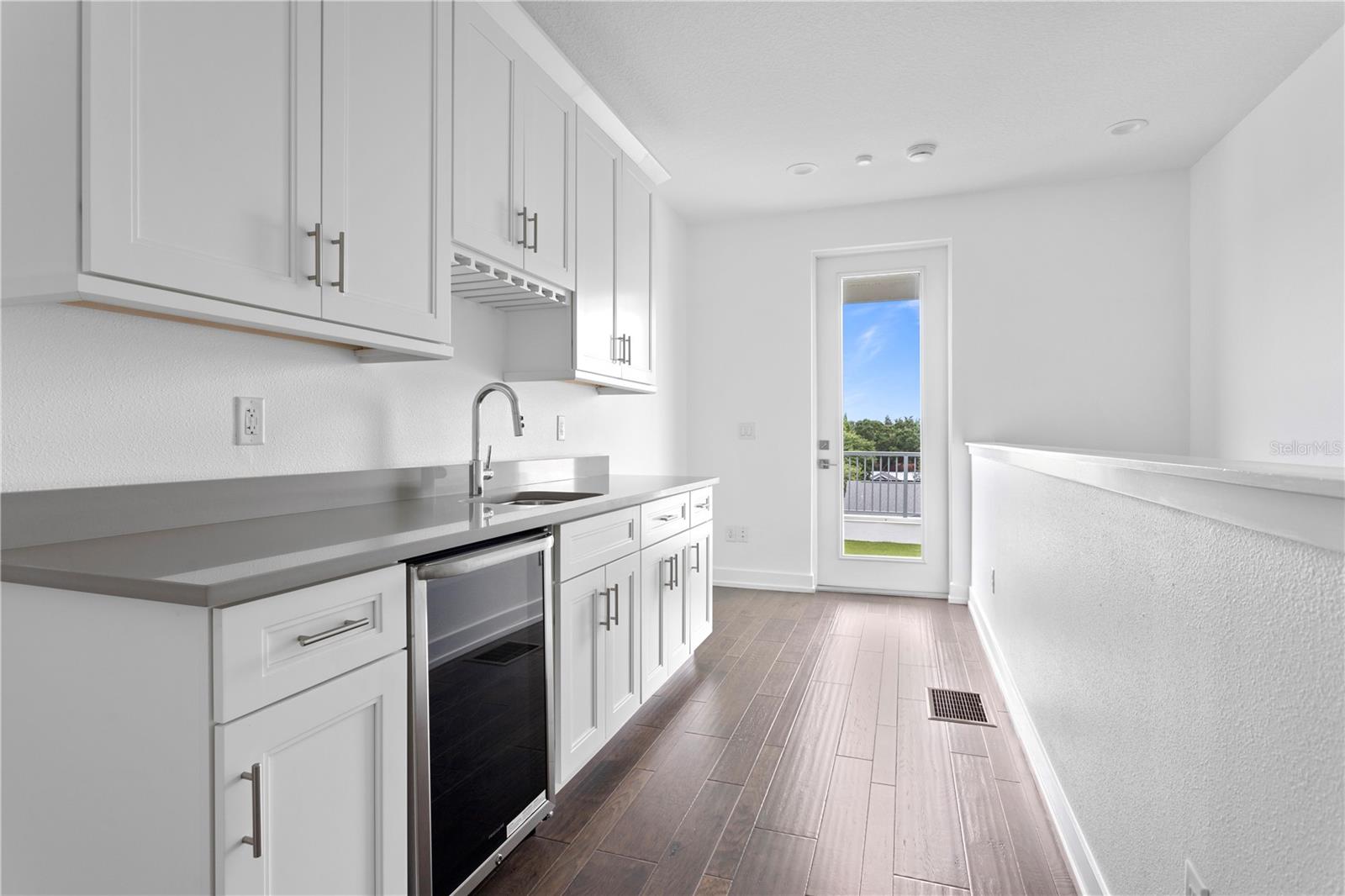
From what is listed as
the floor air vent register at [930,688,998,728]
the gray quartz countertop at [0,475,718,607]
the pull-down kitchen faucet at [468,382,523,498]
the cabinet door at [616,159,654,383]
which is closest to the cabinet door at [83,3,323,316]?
the gray quartz countertop at [0,475,718,607]

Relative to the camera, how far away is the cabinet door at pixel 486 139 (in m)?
1.89

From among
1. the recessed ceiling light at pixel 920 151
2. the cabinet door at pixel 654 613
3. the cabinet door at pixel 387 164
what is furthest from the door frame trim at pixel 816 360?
the cabinet door at pixel 387 164

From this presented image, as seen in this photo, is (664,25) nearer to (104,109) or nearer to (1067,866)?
(104,109)

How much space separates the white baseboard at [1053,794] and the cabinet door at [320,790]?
58.0 inches

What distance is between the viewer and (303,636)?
1059mm

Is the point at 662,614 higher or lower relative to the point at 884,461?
lower

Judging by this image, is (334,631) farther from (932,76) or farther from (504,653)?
(932,76)

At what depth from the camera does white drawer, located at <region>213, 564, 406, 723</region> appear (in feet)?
3.09

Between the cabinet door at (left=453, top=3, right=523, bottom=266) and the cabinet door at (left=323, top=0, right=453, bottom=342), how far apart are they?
58 mm

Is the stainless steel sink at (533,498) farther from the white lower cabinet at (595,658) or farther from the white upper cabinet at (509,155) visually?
the white upper cabinet at (509,155)

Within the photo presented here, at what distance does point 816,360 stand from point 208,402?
12.6 ft

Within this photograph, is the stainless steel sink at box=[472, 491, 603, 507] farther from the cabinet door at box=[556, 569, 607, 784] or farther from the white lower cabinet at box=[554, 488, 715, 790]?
the cabinet door at box=[556, 569, 607, 784]

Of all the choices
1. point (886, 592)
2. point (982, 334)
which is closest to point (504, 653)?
point (886, 592)

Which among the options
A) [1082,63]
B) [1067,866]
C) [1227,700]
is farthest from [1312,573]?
[1082,63]
